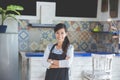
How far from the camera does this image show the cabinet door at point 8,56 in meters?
5.00

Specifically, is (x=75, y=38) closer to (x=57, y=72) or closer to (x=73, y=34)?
(x=73, y=34)

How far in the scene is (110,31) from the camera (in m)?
5.14

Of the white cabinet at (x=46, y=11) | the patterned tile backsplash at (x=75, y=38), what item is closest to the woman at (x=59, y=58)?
the patterned tile backsplash at (x=75, y=38)

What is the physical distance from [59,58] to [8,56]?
2.40 meters

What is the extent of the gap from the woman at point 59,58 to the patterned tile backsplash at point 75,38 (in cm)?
235

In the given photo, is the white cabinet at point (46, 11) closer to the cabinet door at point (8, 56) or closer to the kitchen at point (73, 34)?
the kitchen at point (73, 34)

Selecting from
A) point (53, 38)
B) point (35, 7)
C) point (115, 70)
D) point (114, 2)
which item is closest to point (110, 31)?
point (114, 2)

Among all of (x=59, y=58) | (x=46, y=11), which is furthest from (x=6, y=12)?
(x=59, y=58)

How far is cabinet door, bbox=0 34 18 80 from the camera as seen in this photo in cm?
500

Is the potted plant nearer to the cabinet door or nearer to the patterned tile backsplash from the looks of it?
the cabinet door

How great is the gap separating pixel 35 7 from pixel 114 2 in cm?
174

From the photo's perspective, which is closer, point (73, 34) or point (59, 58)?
point (59, 58)

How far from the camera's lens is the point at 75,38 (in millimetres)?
5789

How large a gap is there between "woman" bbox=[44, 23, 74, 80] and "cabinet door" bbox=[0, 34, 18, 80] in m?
2.22
